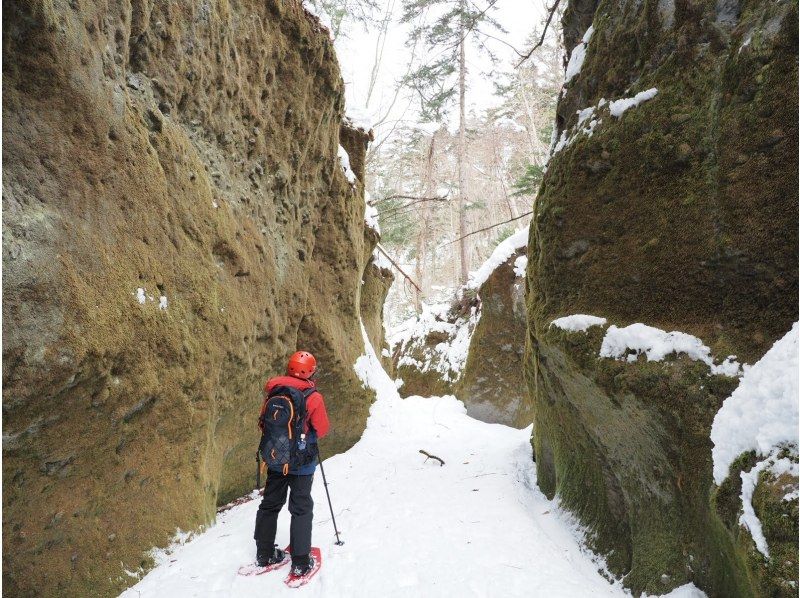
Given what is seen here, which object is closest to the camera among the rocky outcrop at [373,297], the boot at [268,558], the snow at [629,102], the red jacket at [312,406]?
the snow at [629,102]

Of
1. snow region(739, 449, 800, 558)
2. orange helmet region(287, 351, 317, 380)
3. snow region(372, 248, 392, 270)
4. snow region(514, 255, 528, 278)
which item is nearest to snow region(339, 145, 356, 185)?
snow region(372, 248, 392, 270)

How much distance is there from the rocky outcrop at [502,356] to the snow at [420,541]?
15.4 feet

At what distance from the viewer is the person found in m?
3.72

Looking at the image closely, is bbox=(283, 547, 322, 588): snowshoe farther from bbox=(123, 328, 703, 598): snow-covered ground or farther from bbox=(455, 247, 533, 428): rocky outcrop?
bbox=(455, 247, 533, 428): rocky outcrop

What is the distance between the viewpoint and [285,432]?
3879 mm

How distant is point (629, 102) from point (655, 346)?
7.29 feet

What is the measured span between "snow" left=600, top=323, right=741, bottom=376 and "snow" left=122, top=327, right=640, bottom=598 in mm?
1895

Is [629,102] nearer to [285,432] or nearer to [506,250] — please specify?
[285,432]

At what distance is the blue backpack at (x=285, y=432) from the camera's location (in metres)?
3.87

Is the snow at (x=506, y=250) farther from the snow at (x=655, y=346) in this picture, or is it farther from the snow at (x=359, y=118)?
the snow at (x=655, y=346)

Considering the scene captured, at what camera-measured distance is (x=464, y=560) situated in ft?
12.6

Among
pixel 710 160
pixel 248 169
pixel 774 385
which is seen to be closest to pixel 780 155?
pixel 710 160

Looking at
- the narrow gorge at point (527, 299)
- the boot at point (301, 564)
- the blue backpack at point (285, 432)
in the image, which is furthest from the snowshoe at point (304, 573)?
the blue backpack at point (285, 432)

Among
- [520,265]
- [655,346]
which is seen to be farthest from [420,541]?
[520,265]
